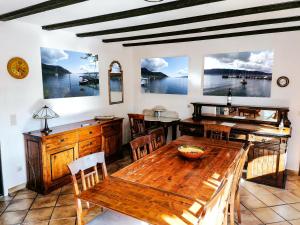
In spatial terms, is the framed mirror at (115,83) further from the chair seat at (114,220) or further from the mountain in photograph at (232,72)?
the chair seat at (114,220)

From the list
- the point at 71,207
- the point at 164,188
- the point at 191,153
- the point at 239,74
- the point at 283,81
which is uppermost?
the point at 239,74

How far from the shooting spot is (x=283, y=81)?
12.6 ft

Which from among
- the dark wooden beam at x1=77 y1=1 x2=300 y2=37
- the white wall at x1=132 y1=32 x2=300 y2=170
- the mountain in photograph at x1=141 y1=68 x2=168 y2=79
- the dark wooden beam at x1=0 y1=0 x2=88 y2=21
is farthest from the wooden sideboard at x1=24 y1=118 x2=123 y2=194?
the white wall at x1=132 y1=32 x2=300 y2=170

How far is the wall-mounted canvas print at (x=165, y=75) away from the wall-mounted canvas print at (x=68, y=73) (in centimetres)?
120

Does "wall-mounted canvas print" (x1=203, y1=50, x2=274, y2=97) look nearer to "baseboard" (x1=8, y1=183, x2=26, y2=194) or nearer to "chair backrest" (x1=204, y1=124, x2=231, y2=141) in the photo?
"chair backrest" (x1=204, y1=124, x2=231, y2=141)

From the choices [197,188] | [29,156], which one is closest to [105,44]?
[29,156]

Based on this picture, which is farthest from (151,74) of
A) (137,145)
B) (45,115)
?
(137,145)

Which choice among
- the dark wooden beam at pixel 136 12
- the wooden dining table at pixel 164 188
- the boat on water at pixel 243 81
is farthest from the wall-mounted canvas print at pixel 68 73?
the boat on water at pixel 243 81

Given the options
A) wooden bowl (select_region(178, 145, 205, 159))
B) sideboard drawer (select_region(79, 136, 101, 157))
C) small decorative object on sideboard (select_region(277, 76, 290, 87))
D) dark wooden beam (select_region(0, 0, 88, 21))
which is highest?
dark wooden beam (select_region(0, 0, 88, 21))

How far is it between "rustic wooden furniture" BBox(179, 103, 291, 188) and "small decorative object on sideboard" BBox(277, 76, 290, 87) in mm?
436

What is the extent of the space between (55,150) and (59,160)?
183 mm

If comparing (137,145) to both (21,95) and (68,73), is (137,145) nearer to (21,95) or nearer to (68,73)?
(21,95)

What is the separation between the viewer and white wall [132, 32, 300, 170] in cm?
379

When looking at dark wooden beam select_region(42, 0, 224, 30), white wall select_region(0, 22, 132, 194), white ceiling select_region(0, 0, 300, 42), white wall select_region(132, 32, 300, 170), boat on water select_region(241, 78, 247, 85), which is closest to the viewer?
dark wooden beam select_region(42, 0, 224, 30)
